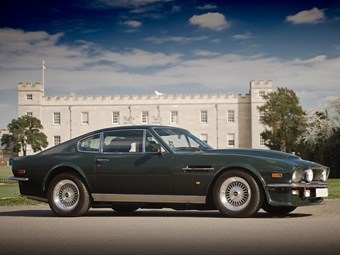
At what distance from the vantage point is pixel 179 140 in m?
10.0

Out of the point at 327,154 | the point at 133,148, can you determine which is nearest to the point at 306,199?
the point at 133,148

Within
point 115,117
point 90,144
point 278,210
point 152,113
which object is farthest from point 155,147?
point 115,117

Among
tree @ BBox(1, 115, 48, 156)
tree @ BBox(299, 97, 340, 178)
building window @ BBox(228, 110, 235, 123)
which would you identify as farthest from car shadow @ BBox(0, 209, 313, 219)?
building window @ BBox(228, 110, 235, 123)

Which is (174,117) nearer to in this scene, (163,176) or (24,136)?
(24,136)

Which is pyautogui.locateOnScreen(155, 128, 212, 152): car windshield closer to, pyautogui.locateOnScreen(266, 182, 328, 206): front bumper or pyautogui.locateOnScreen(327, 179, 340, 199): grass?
pyautogui.locateOnScreen(266, 182, 328, 206): front bumper

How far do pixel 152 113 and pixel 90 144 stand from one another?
9535 cm

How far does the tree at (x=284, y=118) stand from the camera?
208 ft

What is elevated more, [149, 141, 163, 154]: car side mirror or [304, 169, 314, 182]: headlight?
[149, 141, 163, 154]: car side mirror

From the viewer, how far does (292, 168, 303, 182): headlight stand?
353 inches

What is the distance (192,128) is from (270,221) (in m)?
97.9

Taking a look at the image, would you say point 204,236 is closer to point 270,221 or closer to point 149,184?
point 270,221

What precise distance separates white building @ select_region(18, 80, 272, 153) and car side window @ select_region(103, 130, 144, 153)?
93.4m

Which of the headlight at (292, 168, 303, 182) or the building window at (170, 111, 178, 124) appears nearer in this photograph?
the headlight at (292, 168, 303, 182)

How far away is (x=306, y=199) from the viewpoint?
9.13m
